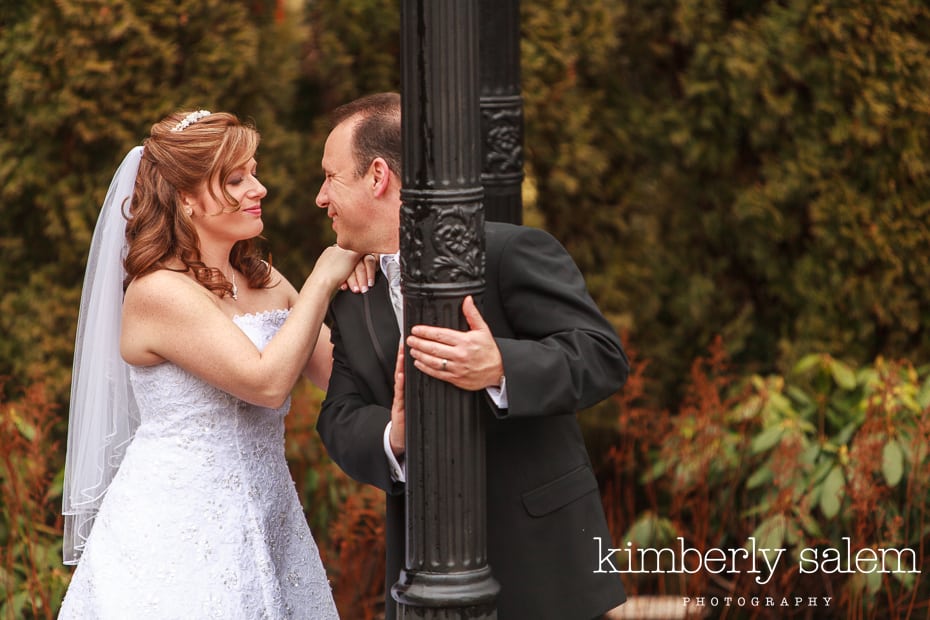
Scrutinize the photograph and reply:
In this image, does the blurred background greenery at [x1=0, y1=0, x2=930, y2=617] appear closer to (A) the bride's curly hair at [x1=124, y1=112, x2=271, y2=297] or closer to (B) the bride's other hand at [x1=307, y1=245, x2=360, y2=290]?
(A) the bride's curly hair at [x1=124, y1=112, x2=271, y2=297]

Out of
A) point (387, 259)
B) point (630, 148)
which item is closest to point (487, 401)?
point (387, 259)

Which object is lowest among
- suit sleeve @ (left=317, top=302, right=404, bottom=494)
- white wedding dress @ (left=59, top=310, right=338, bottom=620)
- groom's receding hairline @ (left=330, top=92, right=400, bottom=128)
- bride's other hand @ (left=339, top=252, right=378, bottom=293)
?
white wedding dress @ (left=59, top=310, right=338, bottom=620)

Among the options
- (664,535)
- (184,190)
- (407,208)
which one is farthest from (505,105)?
(664,535)

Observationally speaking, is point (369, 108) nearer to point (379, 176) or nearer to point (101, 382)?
point (379, 176)

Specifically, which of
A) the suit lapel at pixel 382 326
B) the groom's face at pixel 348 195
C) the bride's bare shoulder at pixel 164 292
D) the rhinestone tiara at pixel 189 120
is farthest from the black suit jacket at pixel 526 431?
the rhinestone tiara at pixel 189 120

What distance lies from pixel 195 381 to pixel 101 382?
0.43 m

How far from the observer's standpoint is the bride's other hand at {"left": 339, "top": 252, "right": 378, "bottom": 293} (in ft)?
10.8

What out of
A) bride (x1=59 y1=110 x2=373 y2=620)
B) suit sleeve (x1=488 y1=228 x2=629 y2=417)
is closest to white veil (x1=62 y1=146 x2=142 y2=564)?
bride (x1=59 y1=110 x2=373 y2=620)

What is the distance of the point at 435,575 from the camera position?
2766 mm

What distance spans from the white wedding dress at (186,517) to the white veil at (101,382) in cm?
23

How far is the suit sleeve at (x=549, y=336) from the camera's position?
9.13ft

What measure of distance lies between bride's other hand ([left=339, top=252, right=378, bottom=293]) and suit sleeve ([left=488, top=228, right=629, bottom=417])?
0.40 meters

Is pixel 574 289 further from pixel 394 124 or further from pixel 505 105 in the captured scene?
pixel 505 105

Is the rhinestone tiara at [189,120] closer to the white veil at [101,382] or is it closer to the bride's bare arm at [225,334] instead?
the white veil at [101,382]
